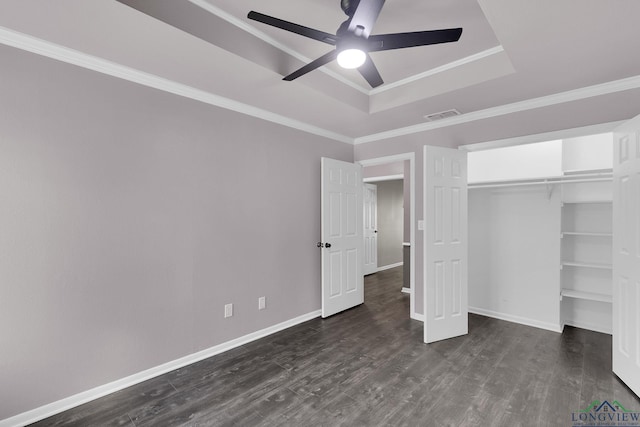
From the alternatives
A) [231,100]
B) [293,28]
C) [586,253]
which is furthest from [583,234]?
[231,100]

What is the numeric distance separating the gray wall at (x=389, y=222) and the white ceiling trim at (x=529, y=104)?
3343mm

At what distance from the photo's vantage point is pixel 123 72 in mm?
2400

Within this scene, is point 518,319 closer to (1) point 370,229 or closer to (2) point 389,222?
(1) point 370,229

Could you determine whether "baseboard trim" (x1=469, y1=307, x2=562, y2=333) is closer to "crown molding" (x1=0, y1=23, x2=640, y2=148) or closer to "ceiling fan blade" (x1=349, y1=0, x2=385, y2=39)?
"crown molding" (x1=0, y1=23, x2=640, y2=148)

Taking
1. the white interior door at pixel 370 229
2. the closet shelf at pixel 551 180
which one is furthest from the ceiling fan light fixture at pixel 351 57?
the white interior door at pixel 370 229

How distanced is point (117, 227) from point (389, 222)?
6.13 metres

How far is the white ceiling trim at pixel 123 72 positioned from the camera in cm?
198

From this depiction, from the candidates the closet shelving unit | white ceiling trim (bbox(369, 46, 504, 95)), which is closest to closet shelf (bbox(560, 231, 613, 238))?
the closet shelving unit

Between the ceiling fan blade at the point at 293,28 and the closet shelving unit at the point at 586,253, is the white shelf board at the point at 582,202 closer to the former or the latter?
the closet shelving unit at the point at 586,253

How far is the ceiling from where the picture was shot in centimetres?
182

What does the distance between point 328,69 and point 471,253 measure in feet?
9.98

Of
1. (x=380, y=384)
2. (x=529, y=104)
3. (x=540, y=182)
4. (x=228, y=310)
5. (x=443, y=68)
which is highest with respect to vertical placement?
(x=443, y=68)

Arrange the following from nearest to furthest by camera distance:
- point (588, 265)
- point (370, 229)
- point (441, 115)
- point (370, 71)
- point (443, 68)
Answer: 1. point (370, 71)
2. point (443, 68)
3. point (588, 265)
4. point (441, 115)
5. point (370, 229)

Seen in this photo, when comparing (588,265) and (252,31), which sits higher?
(252,31)
